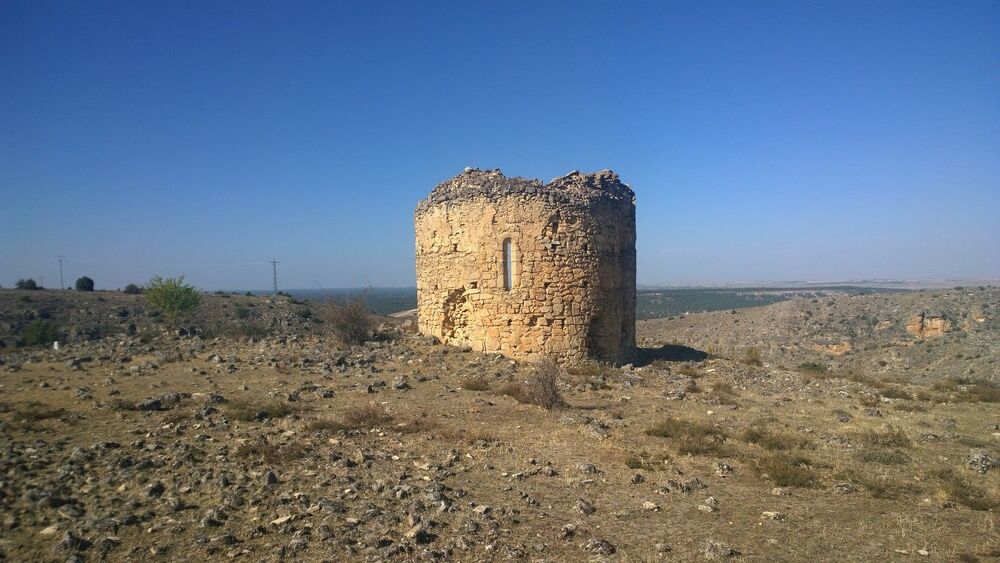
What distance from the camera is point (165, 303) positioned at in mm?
22078

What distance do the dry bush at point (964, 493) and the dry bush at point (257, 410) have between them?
25.5 feet

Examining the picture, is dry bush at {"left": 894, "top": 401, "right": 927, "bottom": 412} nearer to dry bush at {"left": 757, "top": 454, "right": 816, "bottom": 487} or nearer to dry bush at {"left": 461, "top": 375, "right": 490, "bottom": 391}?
dry bush at {"left": 757, "top": 454, "right": 816, "bottom": 487}

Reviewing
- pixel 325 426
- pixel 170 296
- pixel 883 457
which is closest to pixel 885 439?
pixel 883 457

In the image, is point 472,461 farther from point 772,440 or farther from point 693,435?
point 772,440

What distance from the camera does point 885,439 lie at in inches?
272

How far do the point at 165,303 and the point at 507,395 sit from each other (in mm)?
19491

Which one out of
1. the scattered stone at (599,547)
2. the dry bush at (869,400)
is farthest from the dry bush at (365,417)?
the dry bush at (869,400)

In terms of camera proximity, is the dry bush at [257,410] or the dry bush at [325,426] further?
the dry bush at [257,410]

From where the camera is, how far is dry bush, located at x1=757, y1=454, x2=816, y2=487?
5.34 metres

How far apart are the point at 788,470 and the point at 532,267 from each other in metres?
6.81

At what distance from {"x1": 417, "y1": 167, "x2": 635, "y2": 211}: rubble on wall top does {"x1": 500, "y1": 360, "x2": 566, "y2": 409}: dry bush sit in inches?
170

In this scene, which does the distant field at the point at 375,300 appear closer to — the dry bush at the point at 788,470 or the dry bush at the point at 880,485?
the dry bush at the point at 788,470

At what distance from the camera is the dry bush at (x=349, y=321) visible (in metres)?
13.8

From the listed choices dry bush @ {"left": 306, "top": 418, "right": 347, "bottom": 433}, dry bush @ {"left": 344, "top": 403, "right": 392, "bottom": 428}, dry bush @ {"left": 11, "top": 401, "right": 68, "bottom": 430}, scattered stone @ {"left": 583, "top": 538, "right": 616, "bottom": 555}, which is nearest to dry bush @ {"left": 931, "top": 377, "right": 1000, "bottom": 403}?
scattered stone @ {"left": 583, "top": 538, "right": 616, "bottom": 555}
